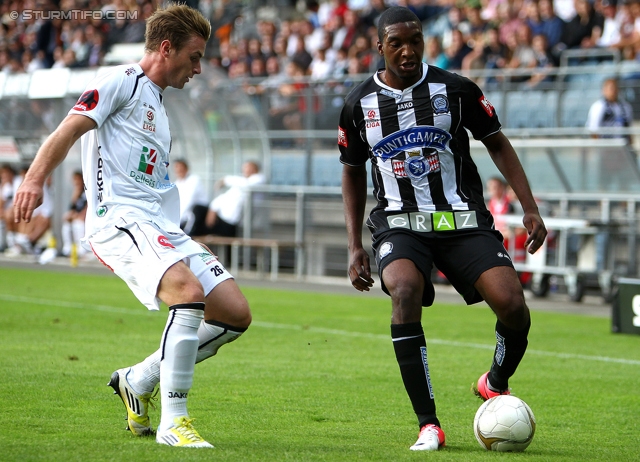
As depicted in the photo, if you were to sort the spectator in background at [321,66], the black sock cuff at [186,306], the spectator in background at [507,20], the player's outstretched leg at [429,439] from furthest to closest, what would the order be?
the spectator in background at [321,66], the spectator in background at [507,20], the player's outstretched leg at [429,439], the black sock cuff at [186,306]

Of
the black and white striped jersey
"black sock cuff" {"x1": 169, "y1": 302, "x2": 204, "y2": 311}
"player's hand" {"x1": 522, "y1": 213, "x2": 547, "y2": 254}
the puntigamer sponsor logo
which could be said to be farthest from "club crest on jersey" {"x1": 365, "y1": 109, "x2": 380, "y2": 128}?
"black sock cuff" {"x1": 169, "y1": 302, "x2": 204, "y2": 311}

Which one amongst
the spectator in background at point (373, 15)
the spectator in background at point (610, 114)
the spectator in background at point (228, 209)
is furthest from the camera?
the spectator in background at point (373, 15)

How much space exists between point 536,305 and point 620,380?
24.4ft

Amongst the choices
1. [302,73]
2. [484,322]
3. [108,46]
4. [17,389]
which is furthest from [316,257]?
[17,389]

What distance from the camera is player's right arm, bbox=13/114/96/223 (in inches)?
190

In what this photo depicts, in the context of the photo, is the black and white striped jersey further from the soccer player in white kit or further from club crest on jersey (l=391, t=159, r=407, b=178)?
the soccer player in white kit

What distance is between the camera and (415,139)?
19.2ft

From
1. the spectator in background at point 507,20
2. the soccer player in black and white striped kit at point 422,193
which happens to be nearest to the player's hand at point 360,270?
the soccer player in black and white striped kit at point 422,193

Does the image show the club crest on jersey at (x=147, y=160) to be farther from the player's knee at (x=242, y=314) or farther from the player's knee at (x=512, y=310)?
the player's knee at (x=512, y=310)

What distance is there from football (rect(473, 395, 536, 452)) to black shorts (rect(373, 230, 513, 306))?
0.68 metres

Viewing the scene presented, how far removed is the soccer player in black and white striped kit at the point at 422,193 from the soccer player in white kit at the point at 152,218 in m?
0.89

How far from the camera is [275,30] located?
2614 cm

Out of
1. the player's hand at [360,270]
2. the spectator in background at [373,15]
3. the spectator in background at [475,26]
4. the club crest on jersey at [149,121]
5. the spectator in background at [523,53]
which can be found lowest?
the player's hand at [360,270]

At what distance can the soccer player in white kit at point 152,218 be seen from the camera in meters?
5.14
